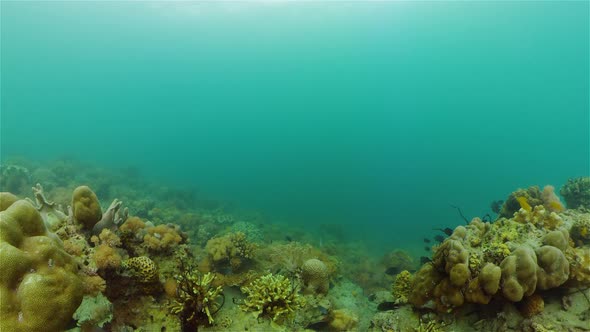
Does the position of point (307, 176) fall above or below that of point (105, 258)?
above

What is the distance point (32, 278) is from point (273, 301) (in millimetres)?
3860

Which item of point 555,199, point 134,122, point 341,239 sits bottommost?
point 341,239

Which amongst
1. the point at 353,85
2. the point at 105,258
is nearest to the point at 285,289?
the point at 105,258

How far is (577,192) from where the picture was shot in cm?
1310

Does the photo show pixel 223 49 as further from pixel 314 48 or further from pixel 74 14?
pixel 74 14

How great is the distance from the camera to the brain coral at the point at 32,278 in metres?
3.57

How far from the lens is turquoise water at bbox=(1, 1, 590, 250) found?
8825cm

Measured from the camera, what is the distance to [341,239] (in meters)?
24.6

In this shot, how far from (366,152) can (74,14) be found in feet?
477

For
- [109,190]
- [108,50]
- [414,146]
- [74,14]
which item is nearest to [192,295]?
[109,190]

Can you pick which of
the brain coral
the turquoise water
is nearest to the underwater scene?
the brain coral

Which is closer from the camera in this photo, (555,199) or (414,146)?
(555,199)

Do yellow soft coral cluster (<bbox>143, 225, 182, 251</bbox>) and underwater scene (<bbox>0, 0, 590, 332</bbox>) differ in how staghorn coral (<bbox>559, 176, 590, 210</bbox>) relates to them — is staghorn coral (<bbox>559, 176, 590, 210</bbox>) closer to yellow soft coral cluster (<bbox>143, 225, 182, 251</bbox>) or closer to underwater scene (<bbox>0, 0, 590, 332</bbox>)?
underwater scene (<bbox>0, 0, 590, 332</bbox>)

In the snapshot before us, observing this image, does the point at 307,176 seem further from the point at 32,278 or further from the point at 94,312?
the point at 32,278
